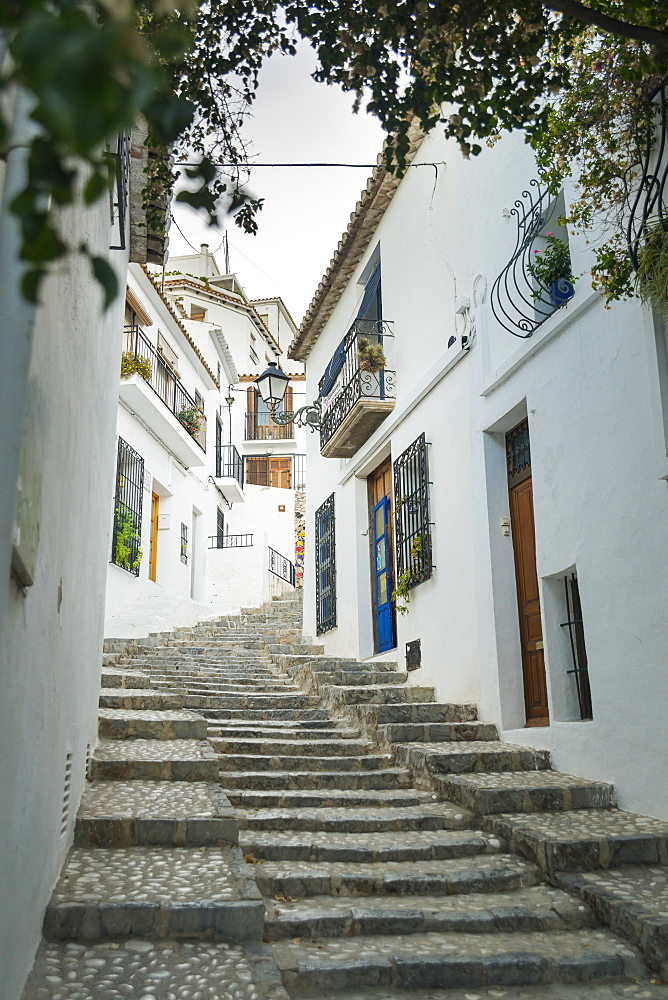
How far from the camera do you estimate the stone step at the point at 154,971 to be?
10.1ft

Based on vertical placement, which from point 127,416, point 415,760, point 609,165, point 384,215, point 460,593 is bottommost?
point 415,760

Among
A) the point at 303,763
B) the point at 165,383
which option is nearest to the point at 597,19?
the point at 303,763

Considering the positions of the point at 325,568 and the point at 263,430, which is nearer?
the point at 325,568

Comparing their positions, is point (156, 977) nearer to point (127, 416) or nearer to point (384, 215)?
point (384, 215)

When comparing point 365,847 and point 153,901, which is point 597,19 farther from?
point 365,847

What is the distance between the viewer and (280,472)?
28297 millimetres

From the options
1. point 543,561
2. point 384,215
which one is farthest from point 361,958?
point 384,215

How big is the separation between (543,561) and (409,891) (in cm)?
284

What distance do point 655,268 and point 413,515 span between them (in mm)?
4825

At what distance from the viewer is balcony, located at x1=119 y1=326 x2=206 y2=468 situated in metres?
14.0

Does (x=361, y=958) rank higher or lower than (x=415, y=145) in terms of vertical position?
lower

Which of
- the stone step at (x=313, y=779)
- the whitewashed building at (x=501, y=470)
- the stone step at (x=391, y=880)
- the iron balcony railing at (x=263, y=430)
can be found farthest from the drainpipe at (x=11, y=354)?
the iron balcony railing at (x=263, y=430)

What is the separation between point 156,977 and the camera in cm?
323

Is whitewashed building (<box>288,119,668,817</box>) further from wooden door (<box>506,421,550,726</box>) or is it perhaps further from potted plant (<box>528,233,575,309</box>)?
potted plant (<box>528,233,575,309</box>)
